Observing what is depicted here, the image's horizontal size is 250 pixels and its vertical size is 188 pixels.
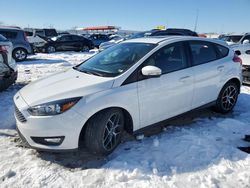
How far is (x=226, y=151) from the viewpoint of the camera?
3674mm

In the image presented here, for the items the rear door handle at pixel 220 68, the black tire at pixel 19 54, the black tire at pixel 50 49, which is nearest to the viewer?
the rear door handle at pixel 220 68

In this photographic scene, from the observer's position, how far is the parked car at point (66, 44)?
64.6 ft

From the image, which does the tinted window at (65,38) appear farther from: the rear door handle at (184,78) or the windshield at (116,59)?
the rear door handle at (184,78)

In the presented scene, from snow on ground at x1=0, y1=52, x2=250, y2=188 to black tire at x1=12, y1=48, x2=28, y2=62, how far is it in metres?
10.4

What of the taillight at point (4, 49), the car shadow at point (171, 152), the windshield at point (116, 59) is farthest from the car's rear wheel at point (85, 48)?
the car shadow at point (171, 152)

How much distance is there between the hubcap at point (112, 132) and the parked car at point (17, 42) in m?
11.9

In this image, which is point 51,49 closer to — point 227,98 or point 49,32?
point 49,32

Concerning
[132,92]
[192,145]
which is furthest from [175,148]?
[132,92]

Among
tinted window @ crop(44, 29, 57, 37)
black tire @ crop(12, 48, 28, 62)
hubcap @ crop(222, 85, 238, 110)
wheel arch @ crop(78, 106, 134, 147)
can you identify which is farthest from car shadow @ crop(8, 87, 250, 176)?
tinted window @ crop(44, 29, 57, 37)

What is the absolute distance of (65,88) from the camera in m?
3.43

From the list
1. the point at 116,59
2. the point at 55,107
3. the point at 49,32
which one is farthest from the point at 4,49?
the point at 49,32

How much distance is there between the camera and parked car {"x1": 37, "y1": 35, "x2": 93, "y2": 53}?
1969cm

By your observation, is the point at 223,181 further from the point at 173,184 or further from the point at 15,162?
the point at 15,162

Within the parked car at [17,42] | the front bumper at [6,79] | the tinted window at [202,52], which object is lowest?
the parked car at [17,42]
